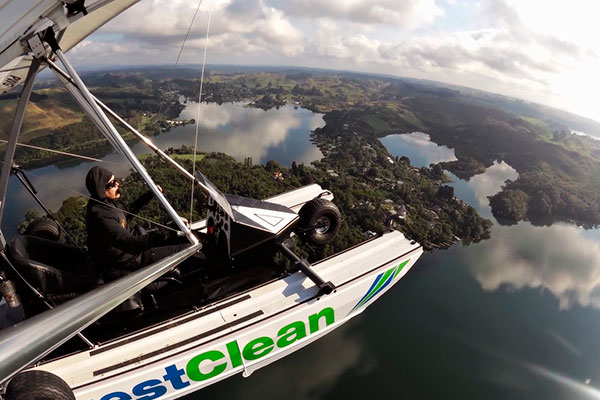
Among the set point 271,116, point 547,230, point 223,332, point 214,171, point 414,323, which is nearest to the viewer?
point 223,332

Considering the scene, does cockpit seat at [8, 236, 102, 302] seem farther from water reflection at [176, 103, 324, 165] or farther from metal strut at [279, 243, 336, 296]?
water reflection at [176, 103, 324, 165]

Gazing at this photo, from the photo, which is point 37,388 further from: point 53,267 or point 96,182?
point 96,182

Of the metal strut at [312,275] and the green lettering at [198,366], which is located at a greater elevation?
the metal strut at [312,275]

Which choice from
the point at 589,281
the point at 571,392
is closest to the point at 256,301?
the point at 571,392

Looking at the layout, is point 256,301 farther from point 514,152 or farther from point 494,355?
point 514,152

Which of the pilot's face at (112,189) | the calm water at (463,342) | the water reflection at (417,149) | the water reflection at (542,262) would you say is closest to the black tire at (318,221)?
the pilot's face at (112,189)

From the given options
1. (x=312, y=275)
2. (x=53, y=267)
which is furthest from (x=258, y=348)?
(x=53, y=267)

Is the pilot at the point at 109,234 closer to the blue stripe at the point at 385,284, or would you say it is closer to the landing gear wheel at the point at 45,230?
the landing gear wheel at the point at 45,230
